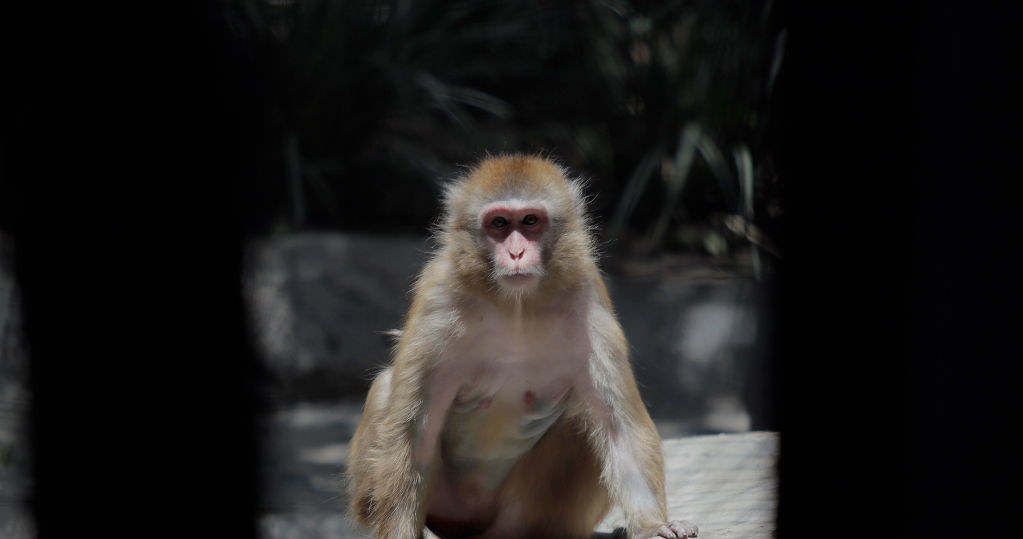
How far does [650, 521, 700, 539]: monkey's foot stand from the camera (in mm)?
3150

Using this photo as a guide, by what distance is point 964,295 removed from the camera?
146 cm

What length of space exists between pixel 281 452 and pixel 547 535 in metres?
3.40

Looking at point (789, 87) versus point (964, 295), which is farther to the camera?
point (789, 87)

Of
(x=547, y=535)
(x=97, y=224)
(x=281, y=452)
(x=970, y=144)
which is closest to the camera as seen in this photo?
(x=970, y=144)

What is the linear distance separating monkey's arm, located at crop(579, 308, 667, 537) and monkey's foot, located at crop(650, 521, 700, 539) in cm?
6

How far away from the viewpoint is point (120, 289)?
8.20ft

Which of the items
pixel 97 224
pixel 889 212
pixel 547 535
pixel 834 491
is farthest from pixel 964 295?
pixel 547 535

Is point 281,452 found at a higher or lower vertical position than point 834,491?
lower

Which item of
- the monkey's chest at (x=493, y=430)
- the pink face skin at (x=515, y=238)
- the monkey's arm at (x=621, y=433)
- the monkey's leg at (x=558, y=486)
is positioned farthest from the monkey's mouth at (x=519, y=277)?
the monkey's leg at (x=558, y=486)

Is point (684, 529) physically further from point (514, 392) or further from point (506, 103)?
point (506, 103)

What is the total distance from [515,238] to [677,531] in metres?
1.10

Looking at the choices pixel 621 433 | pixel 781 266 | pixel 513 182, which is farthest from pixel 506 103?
pixel 781 266

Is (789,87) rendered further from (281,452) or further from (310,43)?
(310,43)

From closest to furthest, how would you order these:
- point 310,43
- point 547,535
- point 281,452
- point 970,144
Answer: point 970,144 < point 547,535 < point 281,452 < point 310,43
